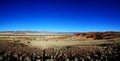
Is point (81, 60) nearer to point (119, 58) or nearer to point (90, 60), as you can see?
point (90, 60)

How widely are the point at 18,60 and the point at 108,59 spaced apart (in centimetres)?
623

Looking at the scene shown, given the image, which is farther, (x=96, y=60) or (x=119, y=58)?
(x=119, y=58)

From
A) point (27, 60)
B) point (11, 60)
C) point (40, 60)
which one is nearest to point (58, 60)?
point (40, 60)

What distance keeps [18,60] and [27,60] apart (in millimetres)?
720

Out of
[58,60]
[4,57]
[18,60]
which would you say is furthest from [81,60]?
Answer: [4,57]

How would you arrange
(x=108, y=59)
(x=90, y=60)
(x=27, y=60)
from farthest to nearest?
1. (x=108, y=59)
2. (x=90, y=60)
3. (x=27, y=60)

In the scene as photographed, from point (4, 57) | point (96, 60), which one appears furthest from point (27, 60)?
point (96, 60)

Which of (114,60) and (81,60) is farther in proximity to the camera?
(114,60)

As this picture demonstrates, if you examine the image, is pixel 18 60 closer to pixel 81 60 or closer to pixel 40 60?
pixel 40 60

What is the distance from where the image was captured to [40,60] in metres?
10.8

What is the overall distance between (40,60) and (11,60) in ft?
5.99

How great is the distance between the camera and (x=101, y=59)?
12.0 m

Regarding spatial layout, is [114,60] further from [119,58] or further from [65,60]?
[65,60]

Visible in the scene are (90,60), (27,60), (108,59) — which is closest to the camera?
(27,60)
